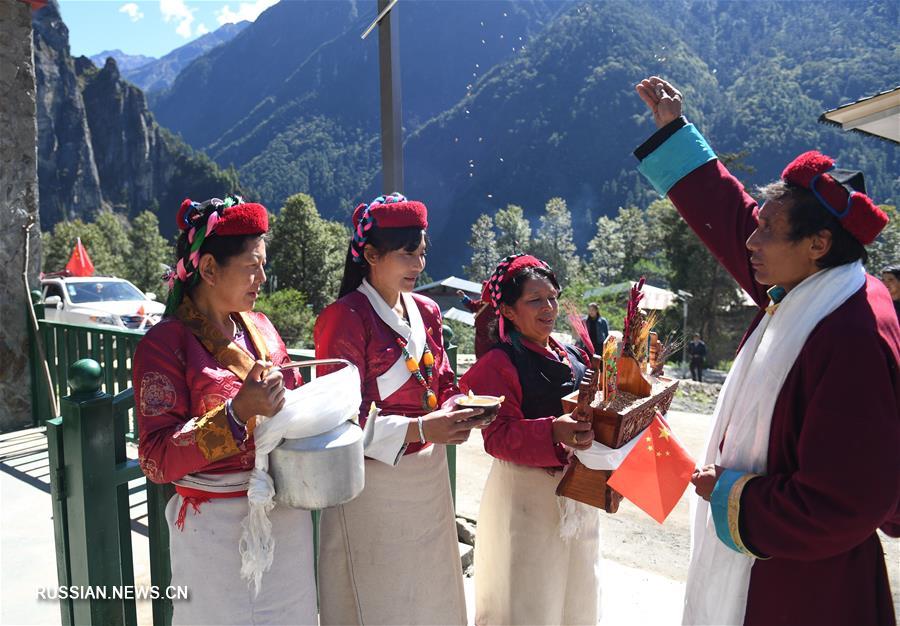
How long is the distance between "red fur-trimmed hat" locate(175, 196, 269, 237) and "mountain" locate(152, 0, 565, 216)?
32.5 m

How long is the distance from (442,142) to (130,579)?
4486 centimetres

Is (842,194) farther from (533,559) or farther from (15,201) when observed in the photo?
(15,201)

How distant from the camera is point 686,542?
470 centimetres

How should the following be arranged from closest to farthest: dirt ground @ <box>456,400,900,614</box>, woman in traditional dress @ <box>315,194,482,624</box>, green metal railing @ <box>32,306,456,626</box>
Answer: green metal railing @ <box>32,306,456,626</box>
woman in traditional dress @ <box>315,194,482,624</box>
dirt ground @ <box>456,400,900,614</box>

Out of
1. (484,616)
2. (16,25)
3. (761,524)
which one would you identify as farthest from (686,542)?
(16,25)

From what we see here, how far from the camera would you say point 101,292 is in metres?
12.6

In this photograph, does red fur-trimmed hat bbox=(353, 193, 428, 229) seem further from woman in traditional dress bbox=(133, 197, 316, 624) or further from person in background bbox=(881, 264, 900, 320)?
person in background bbox=(881, 264, 900, 320)

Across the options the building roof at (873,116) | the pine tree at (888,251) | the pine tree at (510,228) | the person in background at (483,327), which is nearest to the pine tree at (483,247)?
the pine tree at (510,228)

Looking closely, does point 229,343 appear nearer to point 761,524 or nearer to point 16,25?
point 761,524

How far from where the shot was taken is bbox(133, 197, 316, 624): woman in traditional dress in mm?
1603

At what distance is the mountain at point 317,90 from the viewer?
3034 inches

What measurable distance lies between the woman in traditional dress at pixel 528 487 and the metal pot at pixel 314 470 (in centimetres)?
81

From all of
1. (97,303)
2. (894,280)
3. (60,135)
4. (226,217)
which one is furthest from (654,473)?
(60,135)

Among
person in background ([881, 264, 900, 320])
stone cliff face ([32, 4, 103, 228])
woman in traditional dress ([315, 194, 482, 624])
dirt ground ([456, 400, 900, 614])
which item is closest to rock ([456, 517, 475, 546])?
dirt ground ([456, 400, 900, 614])
